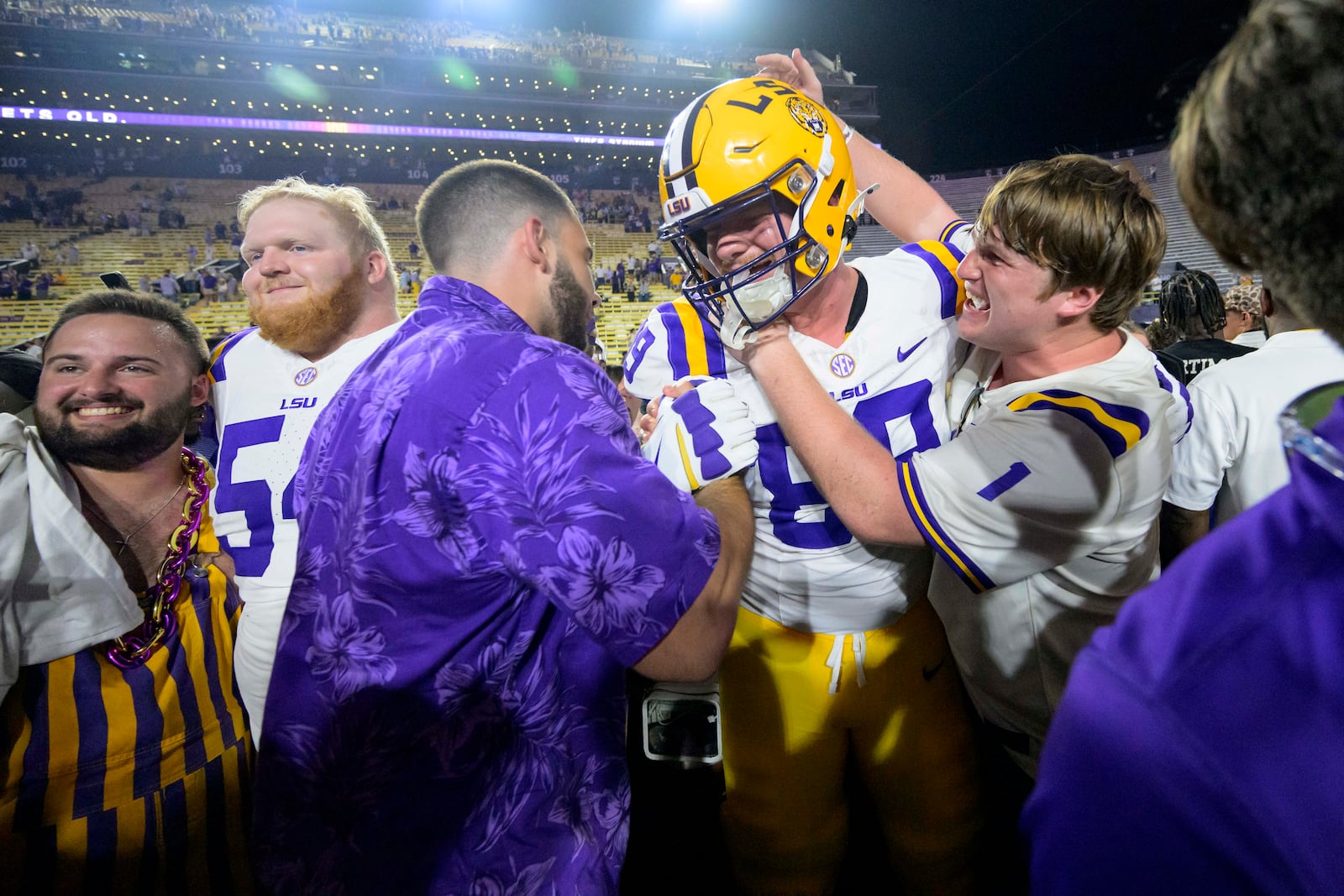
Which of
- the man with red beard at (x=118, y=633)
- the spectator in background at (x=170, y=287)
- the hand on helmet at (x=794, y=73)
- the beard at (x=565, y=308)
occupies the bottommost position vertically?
the man with red beard at (x=118, y=633)

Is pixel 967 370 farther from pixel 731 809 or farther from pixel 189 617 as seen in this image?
pixel 189 617

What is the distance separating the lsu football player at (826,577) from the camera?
1.65 m

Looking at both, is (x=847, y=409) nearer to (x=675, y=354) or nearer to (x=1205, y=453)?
(x=675, y=354)

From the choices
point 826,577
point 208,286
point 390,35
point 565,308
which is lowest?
point 826,577

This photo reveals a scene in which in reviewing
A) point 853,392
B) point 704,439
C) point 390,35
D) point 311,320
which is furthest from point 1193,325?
point 390,35

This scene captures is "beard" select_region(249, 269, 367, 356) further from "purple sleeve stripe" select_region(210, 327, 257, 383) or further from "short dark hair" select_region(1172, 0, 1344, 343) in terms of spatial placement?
"short dark hair" select_region(1172, 0, 1344, 343)

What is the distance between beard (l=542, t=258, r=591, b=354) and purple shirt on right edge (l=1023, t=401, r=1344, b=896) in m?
1.14

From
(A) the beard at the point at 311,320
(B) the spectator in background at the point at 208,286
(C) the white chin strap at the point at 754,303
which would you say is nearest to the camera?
(C) the white chin strap at the point at 754,303

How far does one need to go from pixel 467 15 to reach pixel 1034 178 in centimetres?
2425

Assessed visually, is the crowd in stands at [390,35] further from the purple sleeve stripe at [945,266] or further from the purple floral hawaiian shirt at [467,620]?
the purple floral hawaiian shirt at [467,620]

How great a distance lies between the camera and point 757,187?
1.51m

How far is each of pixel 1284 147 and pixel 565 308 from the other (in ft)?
3.94

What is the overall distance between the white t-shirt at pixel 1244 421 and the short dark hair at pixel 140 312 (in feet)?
10.2

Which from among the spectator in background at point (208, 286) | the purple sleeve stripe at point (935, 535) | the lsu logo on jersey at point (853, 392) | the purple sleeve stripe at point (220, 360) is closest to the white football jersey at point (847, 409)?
the lsu logo on jersey at point (853, 392)
